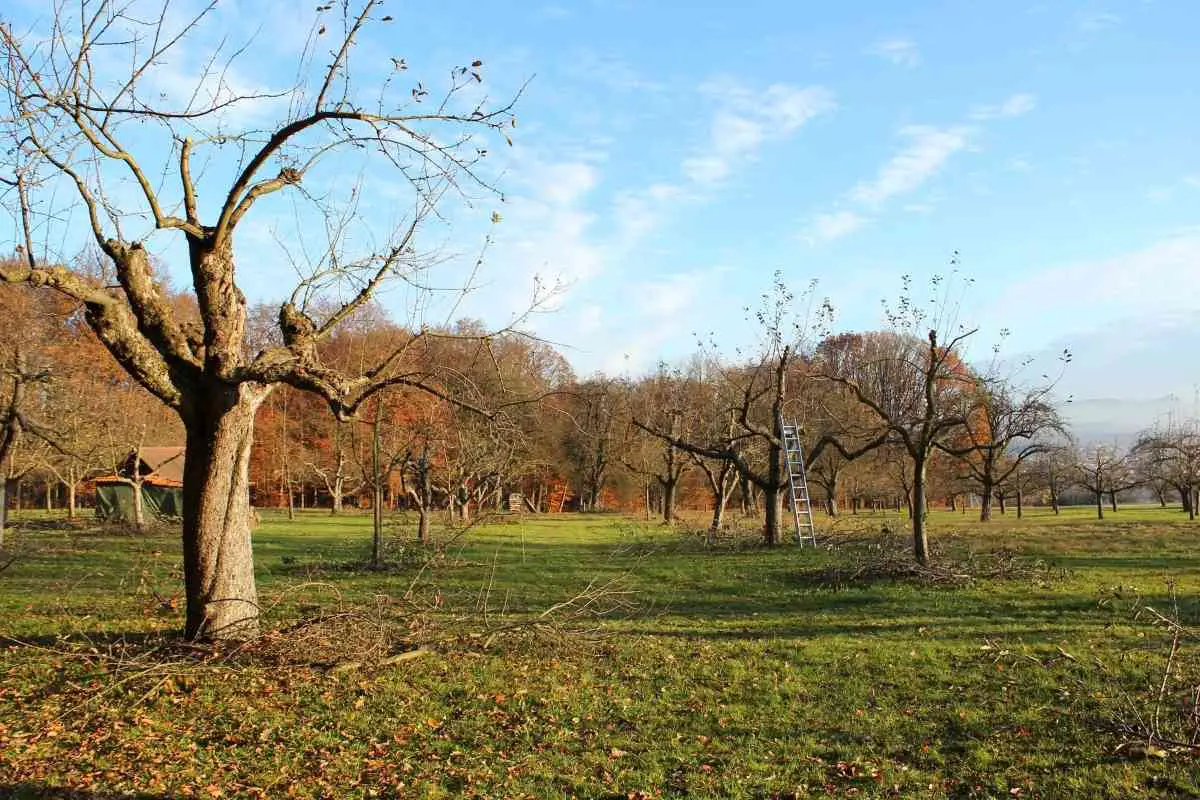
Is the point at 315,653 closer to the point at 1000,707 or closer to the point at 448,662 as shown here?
the point at 448,662

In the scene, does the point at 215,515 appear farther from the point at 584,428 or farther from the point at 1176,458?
the point at 1176,458

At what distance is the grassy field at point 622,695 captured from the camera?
504 cm

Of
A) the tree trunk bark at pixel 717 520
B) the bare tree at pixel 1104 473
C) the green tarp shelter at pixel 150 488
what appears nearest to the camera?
the tree trunk bark at pixel 717 520

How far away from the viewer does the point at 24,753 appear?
5.29m

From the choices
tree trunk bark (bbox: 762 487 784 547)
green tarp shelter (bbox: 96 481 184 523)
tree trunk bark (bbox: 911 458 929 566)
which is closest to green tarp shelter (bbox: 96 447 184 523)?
green tarp shelter (bbox: 96 481 184 523)

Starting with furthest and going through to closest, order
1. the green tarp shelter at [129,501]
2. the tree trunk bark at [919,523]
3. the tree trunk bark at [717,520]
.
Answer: the green tarp shelter at [129,501] < the tree trunk bark at [717,520] < the tree trunk bark at [919,523]

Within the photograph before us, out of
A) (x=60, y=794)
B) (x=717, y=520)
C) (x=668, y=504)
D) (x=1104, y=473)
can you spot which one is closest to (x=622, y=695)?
(x=60, y=794)

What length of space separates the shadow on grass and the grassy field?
0.02 m

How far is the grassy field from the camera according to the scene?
16.5ft

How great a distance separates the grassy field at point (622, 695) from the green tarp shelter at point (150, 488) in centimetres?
2037

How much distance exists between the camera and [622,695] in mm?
6867

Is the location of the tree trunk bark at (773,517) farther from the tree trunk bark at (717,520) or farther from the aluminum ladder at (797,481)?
the tree trunk bark at (717,520)

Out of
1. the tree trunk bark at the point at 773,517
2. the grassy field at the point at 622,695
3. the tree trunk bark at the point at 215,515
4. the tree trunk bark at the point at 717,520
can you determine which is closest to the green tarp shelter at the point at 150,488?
the tree trunk bark at the point at 717,520

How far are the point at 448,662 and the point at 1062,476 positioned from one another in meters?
38.9
